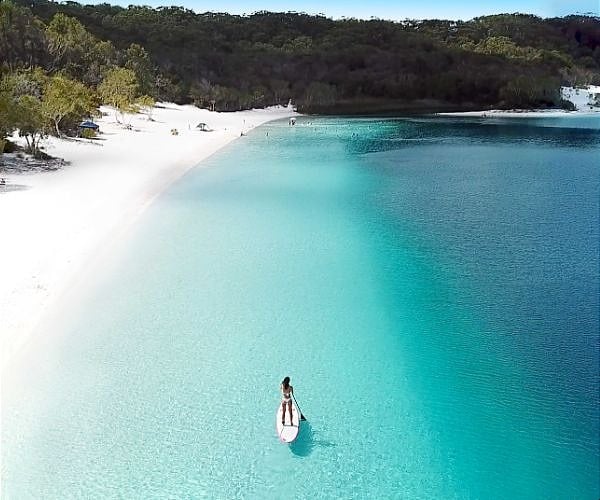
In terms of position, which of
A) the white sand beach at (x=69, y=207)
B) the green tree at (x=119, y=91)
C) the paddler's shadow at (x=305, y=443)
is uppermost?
the green tree at (x=119, y=91)

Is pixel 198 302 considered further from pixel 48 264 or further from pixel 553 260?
pixel 553 260

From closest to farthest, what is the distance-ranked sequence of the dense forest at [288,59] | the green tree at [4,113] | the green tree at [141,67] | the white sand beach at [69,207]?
the white sand beach at [69,207] < the green tree at [4,113] < the dense forest at [288,59] < the green tree at [141,67]

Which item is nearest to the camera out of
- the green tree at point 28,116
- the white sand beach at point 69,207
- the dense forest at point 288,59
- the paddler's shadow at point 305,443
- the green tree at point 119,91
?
the paddler's shadow at point 305,443

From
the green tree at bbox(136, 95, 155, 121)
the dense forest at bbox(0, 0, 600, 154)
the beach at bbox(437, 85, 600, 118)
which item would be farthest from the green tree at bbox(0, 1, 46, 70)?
the beach at bbox(437, 85, 600, 118)

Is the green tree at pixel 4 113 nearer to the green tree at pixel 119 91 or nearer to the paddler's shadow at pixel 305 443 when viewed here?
the green tree at pixel 119 91

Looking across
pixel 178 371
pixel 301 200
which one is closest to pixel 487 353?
pixel 178 371

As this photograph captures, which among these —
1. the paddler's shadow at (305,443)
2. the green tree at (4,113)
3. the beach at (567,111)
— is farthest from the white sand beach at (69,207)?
the beach at (567,111)

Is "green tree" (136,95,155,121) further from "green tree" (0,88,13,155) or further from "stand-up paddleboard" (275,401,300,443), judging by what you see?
"stand-up paddleboard" (275,401,300,443)

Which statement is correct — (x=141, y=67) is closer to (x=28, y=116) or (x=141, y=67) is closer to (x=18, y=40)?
(x=18, y=40)

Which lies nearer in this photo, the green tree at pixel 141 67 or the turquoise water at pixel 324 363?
the turquoise water at pixel 324 363

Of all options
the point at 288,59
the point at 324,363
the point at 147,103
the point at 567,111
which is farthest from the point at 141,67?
the point at 324,363
